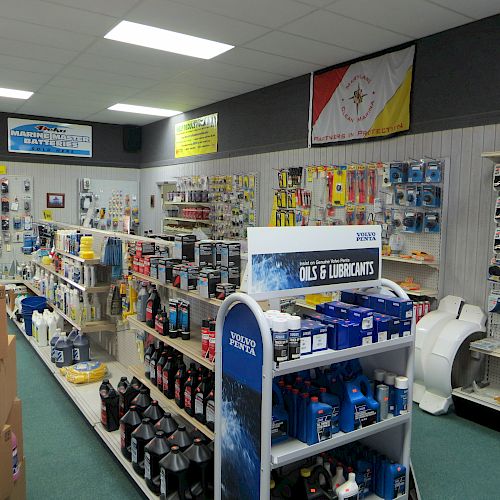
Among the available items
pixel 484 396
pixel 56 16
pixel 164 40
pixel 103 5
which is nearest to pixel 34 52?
pixel 56 16

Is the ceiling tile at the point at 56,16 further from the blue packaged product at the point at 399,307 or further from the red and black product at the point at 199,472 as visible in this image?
the red and black product at the point at 199,472

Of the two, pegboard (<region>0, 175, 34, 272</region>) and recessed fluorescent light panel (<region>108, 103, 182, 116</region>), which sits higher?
recessed fluorescent light panel (<region>108, 103, 182, 116</region>)

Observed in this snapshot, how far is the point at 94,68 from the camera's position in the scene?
5.99 meters

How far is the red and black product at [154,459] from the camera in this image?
2834 mm

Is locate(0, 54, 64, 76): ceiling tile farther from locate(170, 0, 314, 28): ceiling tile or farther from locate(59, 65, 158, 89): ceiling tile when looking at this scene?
locate(170, 0, 314, 28): ceiling tile

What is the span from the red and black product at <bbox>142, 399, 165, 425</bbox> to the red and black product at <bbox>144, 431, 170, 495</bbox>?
37cm

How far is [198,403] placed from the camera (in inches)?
114

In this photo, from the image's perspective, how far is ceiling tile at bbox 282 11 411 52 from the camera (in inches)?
171

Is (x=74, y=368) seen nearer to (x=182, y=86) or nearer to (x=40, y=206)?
(x=182, y=86)

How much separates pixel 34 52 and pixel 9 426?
4.44 m

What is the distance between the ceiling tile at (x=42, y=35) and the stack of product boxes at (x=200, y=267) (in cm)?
255

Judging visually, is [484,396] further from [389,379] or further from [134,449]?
[134,449]

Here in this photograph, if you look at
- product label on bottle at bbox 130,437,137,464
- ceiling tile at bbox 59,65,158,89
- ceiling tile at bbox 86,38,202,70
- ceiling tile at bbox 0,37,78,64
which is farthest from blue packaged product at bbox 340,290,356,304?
ceiling tile at bbox 59,65,158,89

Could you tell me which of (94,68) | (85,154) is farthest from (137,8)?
(85,154)
